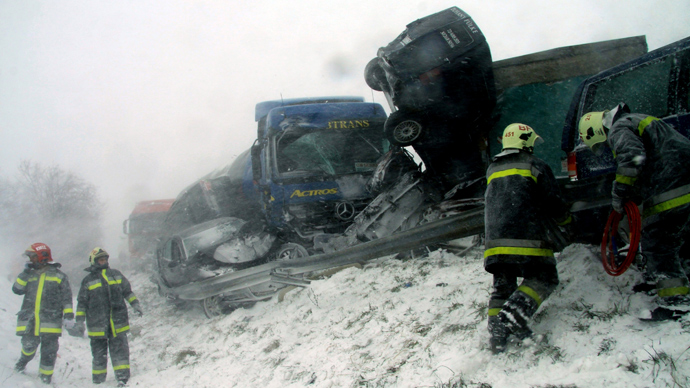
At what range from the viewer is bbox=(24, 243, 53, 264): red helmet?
5.52 meters

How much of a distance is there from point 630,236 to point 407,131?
10.2ft

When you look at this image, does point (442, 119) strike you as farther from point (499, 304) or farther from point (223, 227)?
point (223, 227)

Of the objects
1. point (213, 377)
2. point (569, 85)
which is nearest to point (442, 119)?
point (569, 85)

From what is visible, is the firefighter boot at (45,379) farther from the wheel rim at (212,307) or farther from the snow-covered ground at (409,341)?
the wheel rim at (212,307)

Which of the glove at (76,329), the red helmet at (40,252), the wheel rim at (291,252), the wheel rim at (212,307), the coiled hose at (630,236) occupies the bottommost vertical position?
the wheel rim at (212,307)

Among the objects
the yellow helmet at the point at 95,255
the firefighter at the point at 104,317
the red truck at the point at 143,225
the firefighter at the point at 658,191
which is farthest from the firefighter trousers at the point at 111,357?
the red truck at the point at 143,225

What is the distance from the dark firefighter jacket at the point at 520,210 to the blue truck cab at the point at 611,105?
658 millimetres

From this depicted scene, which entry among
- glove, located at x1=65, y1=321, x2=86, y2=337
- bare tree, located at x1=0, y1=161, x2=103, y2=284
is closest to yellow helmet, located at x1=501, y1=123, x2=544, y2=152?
glove, located at x1=65, y1=321, x2=86, y2=337

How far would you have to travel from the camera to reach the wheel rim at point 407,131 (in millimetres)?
5430

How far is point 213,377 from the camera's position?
4.33 meters

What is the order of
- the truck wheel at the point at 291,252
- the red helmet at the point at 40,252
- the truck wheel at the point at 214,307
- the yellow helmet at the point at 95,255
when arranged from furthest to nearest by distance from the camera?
the truck wheel at the point at 291,252, the truck wheel at the point at 214,307, the red helmet at the point at 40,252, the yellow helmet at the point at 95,255

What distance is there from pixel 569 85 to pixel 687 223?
2.72 metres

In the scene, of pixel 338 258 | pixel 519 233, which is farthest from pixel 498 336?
pixel 338 258

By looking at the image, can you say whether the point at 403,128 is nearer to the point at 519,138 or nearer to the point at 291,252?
the point at 519,138
